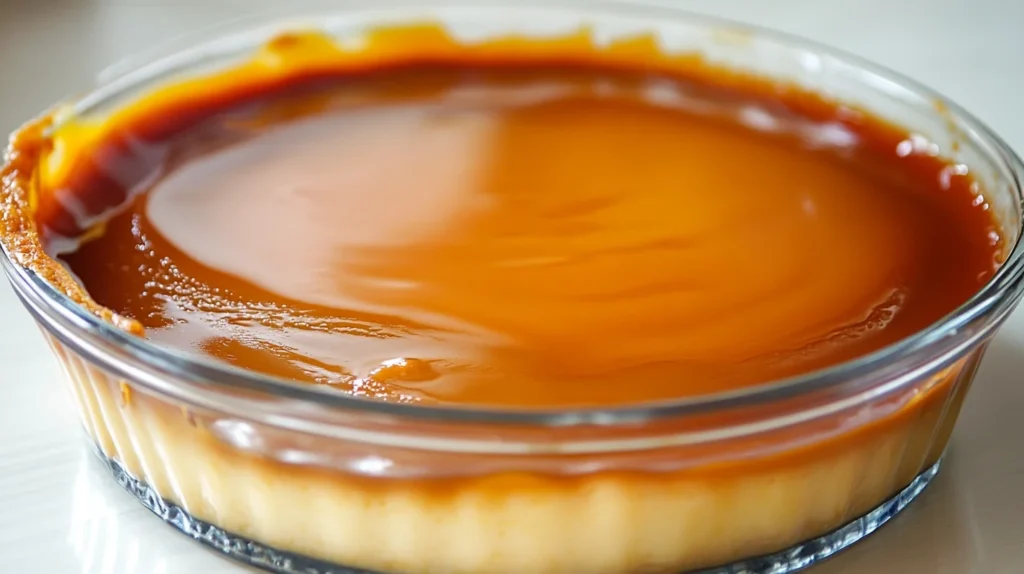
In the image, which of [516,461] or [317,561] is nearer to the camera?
[516,461]

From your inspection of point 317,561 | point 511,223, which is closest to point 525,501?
point 317,561

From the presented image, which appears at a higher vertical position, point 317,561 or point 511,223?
point 511,223

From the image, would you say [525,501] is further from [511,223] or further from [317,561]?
[511,223]

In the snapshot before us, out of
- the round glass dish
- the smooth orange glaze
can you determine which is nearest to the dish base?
the round glass dish

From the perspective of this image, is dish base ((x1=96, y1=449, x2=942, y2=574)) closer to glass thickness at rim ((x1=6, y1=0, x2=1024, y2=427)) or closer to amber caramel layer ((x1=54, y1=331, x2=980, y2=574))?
amber caramel layer ((x1=54, y1=331, x2=980, y2=574))

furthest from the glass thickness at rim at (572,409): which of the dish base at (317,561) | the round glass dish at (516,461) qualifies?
the dish base at (317,561)
